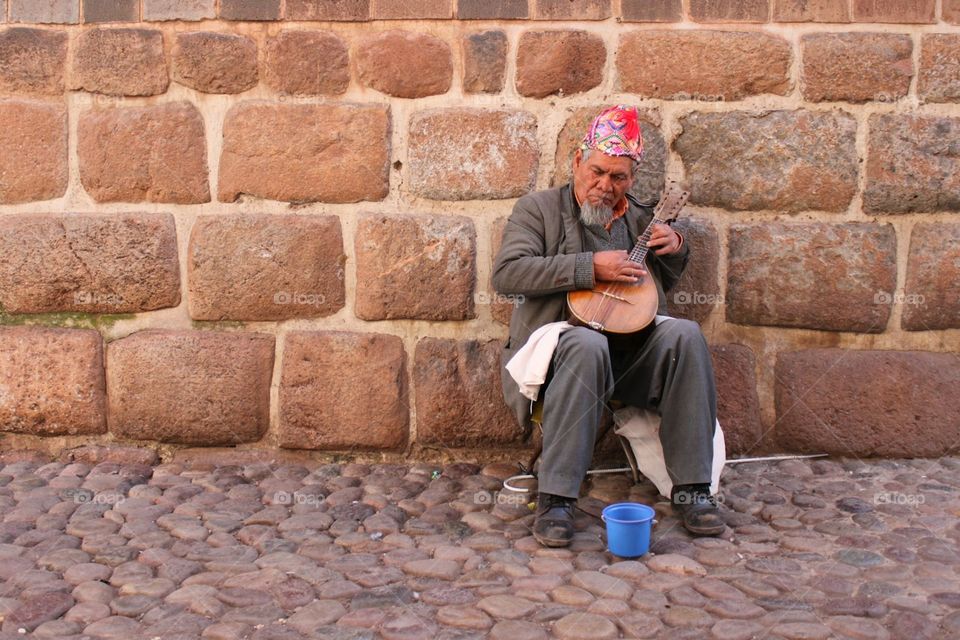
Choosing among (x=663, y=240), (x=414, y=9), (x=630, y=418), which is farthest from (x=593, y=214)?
(x=414, y=9)

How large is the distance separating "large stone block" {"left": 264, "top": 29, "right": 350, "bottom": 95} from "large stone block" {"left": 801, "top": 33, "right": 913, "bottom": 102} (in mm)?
1776

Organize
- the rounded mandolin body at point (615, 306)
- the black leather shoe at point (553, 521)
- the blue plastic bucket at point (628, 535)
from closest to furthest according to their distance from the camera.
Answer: the blue plastic bucket at point (628, 535)
the black leather shoe at point (553, 521)
the rounded mandolin body at point (615, 306)

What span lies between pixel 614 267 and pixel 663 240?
27cm

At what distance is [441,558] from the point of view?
2.90 m

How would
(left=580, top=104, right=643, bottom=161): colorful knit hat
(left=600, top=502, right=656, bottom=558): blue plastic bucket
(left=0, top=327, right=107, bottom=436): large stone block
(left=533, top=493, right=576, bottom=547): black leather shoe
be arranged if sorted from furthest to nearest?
(left=0, top=327, right=107, bottom=436): large stone block → (left=580, top=104, right=643, bottom=161): colorful knit hat → (left=533, top=493, right=576, bottom=547): black leather shoe → (left=600, top=502, right=656, bottom=558): blue plastic bucket

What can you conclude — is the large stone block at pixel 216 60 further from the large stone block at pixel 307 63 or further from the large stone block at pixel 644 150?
the large stone block at pixel 644 150

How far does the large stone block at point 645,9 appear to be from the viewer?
3707 mm

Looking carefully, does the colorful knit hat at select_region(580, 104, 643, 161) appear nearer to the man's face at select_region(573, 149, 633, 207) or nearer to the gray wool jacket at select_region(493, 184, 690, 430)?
the man's face at select_region(573, 149, 633, 207)

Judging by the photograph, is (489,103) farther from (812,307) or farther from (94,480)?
(94,480)

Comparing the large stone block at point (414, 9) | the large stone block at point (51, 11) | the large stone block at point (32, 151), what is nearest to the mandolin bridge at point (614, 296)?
the large stone block at point (414, 9)

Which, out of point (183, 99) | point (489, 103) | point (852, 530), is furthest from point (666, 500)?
point (183, 99)

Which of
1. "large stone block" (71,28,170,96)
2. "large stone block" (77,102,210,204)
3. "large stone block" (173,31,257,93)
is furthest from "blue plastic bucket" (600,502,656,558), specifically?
"large stone block" (71,28,170,96)

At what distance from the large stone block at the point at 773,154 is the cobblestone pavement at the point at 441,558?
1.06 meters

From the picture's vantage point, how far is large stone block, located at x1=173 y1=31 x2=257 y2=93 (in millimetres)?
3773
